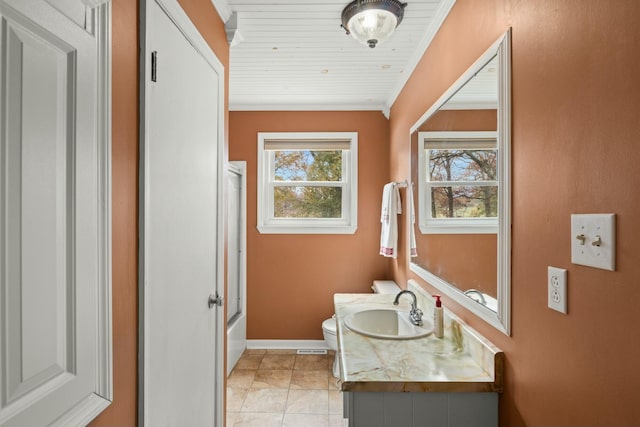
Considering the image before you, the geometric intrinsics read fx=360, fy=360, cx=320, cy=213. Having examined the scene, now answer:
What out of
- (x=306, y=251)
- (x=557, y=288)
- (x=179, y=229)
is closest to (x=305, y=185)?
(x=306, y=251)

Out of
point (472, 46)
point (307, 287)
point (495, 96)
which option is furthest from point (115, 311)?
point (307, 287)

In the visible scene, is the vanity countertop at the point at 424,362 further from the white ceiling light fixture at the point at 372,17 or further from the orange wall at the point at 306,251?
the orange wall at the point at 306,251

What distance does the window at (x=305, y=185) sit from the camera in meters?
3.41

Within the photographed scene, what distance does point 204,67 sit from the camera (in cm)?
155

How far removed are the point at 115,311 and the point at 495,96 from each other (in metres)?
1.35

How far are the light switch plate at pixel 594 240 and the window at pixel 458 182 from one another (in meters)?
0.42

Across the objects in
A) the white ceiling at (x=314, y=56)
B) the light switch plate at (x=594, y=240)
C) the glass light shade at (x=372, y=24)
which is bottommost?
the light switch plate at (x=594, y=240)

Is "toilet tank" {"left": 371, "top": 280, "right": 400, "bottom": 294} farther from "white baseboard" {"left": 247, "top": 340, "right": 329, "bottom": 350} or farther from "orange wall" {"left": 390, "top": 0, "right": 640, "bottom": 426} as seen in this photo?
"orange wall" {"left": 390, "top": 0, "right": 640, "bottom": 426}

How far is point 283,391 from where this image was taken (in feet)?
8.52

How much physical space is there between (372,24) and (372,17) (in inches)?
1.2

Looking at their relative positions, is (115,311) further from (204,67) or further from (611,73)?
(611,73)

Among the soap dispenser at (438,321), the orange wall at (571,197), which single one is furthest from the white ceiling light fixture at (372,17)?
the soap dispenser at (438,321)

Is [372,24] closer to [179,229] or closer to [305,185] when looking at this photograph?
[179,229]

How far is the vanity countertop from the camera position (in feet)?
3.88
